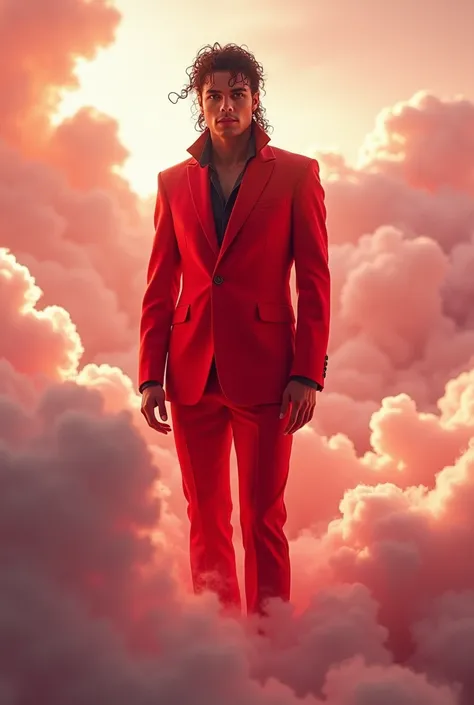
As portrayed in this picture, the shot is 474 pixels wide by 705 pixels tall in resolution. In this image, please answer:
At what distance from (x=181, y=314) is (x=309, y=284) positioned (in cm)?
51

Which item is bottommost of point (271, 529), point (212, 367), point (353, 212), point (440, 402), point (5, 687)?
point (5, 687)

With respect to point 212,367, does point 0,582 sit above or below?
below

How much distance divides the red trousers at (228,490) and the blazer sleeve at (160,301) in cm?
18

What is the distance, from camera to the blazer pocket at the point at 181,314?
309cm

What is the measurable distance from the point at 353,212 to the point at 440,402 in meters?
3.62

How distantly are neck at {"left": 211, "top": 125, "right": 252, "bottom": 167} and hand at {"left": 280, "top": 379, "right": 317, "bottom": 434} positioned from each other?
0.87 m

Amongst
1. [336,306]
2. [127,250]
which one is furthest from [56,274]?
[336,306]

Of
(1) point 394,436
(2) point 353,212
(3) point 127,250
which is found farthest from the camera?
(2) point 353,212

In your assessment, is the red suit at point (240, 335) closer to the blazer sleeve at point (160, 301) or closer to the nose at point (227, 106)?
the blazer sleeve at point (160, 301)

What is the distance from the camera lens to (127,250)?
7.68 m

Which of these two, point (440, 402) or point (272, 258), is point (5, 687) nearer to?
point (272, 258)

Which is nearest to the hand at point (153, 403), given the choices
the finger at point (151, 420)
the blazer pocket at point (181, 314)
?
the finger at point (151, 420)

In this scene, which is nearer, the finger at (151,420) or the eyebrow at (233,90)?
the eyebrow at (233,90)

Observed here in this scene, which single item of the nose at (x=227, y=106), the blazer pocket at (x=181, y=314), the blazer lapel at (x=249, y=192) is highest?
the nose at (x=227, y=106)
